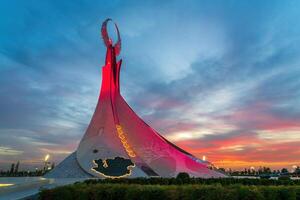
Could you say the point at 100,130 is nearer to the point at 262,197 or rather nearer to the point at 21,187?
the point at 21,187

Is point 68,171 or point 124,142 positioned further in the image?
point 124,142

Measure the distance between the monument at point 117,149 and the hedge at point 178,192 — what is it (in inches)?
468

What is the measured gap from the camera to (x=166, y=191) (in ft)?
→ 17.4

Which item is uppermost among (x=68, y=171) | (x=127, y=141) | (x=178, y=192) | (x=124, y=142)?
(x=127, y=141)

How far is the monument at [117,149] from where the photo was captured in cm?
1795

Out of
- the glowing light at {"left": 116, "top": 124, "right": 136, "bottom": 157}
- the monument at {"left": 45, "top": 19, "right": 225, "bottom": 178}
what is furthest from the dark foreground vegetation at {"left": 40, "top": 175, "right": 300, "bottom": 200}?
the glowing light at {"left": 116, "top": 124, "right": 136, "bottom": 157}

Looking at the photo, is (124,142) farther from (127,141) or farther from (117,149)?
(117,149)

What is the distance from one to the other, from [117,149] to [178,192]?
13.9 m

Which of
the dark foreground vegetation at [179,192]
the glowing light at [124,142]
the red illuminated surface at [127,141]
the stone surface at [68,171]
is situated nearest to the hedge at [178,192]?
the dark foreground vegetation at [179,192]

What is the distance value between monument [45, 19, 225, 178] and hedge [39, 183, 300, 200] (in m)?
11.9

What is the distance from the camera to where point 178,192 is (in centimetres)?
523

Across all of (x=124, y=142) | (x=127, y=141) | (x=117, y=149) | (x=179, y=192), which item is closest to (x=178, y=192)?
(x=179, y=192)

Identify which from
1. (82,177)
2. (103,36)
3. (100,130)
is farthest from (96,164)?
(103,36)

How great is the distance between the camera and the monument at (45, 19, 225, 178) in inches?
707
